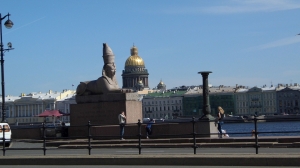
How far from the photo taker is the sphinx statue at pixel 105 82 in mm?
25641

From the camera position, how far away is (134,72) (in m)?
178

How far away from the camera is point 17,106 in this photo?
160 meters

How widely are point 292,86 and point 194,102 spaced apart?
23.3 meters

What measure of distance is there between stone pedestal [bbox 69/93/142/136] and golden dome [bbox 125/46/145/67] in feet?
493

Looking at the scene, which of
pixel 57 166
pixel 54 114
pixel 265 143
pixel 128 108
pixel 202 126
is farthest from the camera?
pixel 54 114

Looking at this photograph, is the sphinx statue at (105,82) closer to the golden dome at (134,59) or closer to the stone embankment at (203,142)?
the stone embankment at (203,142)

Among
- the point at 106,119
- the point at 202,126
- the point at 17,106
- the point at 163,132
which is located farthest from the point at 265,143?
the point at 17,106

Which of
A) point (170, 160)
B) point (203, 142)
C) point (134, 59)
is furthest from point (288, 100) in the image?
point (170, 160)

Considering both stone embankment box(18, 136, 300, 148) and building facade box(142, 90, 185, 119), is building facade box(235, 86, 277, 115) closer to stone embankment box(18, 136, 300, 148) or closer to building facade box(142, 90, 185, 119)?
building facade box(142, 90, 185, 119)

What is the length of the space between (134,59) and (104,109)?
15202 cm

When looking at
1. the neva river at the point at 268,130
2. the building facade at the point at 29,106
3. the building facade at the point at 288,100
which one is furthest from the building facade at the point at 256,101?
the neva river at the point at 268,130

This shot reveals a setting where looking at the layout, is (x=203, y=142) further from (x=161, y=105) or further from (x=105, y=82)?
(x=161, y=105)

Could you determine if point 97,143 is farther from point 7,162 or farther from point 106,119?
point 7,162

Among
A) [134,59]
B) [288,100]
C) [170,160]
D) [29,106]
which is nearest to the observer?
[170,160]
